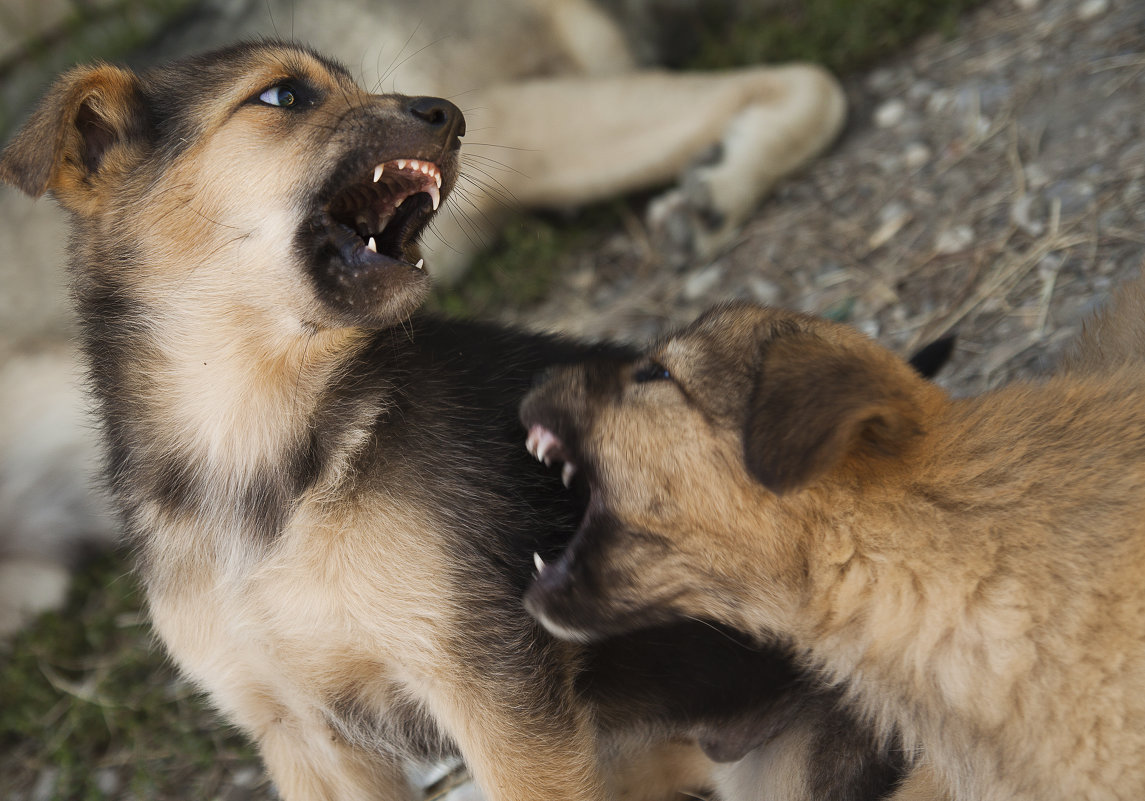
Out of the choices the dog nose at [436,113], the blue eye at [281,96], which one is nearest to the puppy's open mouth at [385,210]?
the dog nose at [436,113]

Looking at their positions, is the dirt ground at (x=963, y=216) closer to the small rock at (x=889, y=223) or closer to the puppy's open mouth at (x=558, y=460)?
the small rock at (x=889, y=223)

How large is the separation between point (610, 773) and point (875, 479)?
5.80 feet

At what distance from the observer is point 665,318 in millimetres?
6195

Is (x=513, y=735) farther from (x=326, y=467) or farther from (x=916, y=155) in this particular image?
(x=916, y=155)

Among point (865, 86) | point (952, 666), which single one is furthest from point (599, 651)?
point (865, 86)

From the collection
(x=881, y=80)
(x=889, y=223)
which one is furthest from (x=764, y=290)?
(x=881, y=80)

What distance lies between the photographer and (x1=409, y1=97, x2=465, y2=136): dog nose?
135 inches

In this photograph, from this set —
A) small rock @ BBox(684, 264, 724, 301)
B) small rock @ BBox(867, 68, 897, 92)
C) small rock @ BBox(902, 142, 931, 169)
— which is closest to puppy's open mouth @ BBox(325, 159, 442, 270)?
small rock @ BBox(684, 264, 724, 301)

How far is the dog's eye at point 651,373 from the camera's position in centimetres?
317

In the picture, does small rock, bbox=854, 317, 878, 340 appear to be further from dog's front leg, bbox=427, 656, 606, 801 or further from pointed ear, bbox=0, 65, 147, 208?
pointed ear, bbox=0, 65, 147, 208

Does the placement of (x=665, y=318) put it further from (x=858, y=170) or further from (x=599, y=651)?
(x=599, y=651)

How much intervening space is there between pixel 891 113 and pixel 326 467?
4665 mm

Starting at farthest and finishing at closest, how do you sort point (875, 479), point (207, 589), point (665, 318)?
point (665, 318) < point (207, 589) < point (875, 479)

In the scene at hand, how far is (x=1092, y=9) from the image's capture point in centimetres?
609
